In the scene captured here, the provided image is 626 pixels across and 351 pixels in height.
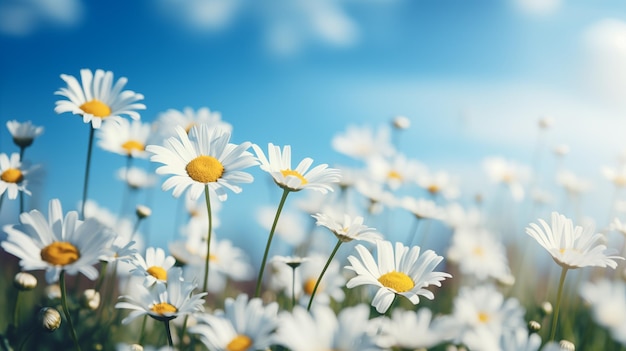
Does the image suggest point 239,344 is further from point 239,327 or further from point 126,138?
point 126,138

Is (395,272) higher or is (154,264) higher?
(395,272)

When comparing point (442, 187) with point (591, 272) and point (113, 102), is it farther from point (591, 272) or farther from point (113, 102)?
point (113, 102)

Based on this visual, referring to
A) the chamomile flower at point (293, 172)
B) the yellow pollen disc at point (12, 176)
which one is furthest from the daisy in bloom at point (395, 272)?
the yellow pollen disc at point (12, 176)

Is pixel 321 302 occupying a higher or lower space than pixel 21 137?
lower

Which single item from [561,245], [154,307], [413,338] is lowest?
[154,307]

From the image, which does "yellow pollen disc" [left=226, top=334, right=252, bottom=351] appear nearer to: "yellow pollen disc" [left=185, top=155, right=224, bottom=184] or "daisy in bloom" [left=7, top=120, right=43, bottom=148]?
"yellow pollen disc" [left=185, top=155, right=224, bottom=184]

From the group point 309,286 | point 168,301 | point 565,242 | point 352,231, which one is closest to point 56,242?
point 168,301

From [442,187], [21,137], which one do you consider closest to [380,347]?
[21,137]

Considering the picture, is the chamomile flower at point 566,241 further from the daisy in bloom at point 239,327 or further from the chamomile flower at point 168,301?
the chamomile flower at point 168,301
